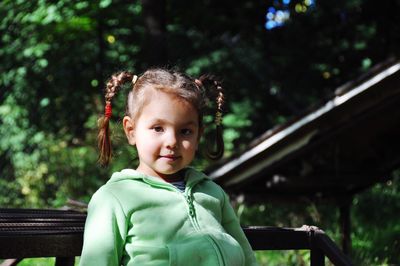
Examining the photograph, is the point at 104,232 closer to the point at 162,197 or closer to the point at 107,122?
the point at 162,197

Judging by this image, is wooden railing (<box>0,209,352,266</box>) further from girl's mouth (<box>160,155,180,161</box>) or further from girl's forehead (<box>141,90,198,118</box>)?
girl's forehead (<box>141,90,198,118</box>)

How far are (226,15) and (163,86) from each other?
10209 millimetres

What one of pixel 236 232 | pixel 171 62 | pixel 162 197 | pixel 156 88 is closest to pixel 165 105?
pixel 156 88

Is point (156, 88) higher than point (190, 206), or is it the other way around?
point (156, 88)

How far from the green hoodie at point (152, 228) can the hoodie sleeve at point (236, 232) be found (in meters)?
0.06

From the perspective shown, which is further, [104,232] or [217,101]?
[217,101]

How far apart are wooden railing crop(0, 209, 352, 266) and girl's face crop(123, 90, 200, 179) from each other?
360 millimetres

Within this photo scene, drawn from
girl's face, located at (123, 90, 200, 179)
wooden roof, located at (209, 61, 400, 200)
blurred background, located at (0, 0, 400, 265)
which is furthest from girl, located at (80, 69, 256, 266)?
blurred background, located at (0, 0, 400, 265)

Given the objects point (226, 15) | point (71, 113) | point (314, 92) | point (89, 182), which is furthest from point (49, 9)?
point (314, 92)

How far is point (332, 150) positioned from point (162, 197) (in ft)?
13.2

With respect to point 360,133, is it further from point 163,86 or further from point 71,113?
point 71,113

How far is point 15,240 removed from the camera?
206 cm

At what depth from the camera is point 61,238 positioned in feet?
7.26

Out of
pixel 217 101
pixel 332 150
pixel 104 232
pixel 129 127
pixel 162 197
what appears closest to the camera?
pixel 104 232
